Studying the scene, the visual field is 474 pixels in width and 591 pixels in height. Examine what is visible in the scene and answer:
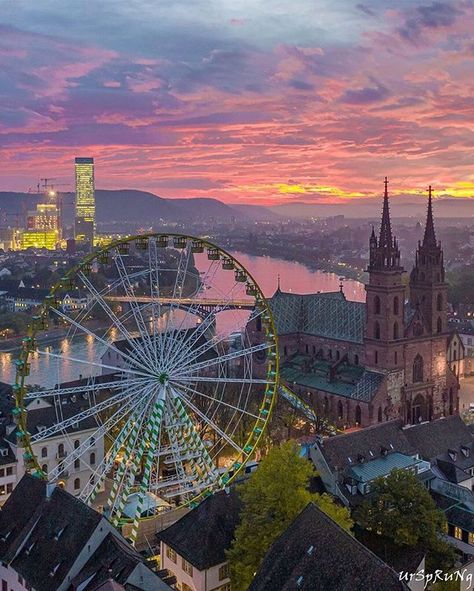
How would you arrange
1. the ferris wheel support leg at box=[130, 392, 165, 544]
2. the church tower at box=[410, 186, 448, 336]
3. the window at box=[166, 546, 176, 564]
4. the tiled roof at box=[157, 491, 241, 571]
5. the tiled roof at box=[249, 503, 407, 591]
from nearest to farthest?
the tiled roof at box=[249, 503, 407, 591] < the tiled roof at box=[157, 491, 241, 571] < the window at box=[166, 546, 176, 564] < the ferris wheel support leg at box=[130, 392, 165, 544] < the church tower at box=[410, 186, 448, 336]

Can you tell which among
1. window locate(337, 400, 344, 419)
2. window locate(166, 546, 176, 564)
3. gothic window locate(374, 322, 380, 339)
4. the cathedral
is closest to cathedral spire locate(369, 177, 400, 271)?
the cathedral

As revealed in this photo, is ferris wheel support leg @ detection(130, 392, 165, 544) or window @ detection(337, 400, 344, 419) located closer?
ferris wheel support leg @ detection(130, 392, 165, 544)

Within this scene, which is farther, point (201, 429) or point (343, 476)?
point (201, 429)

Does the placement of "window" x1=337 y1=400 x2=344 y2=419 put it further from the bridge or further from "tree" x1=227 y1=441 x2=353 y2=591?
"tree" x1=227 y1=441 x2=353 y2=591

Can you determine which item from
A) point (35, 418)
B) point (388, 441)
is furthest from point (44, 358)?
point (388, 441)

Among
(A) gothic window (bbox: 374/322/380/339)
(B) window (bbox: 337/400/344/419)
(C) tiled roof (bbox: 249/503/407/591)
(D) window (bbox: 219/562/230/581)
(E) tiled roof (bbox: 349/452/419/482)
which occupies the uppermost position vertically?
(A) gothic window (bbox: 374/322/380/339)

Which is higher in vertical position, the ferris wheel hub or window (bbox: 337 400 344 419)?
the ferris wheel hub

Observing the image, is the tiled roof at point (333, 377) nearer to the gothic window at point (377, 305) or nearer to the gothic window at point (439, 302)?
the gothic window at point (377, 305)

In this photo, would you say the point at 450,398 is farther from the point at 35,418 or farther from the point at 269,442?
the point at 35,418
